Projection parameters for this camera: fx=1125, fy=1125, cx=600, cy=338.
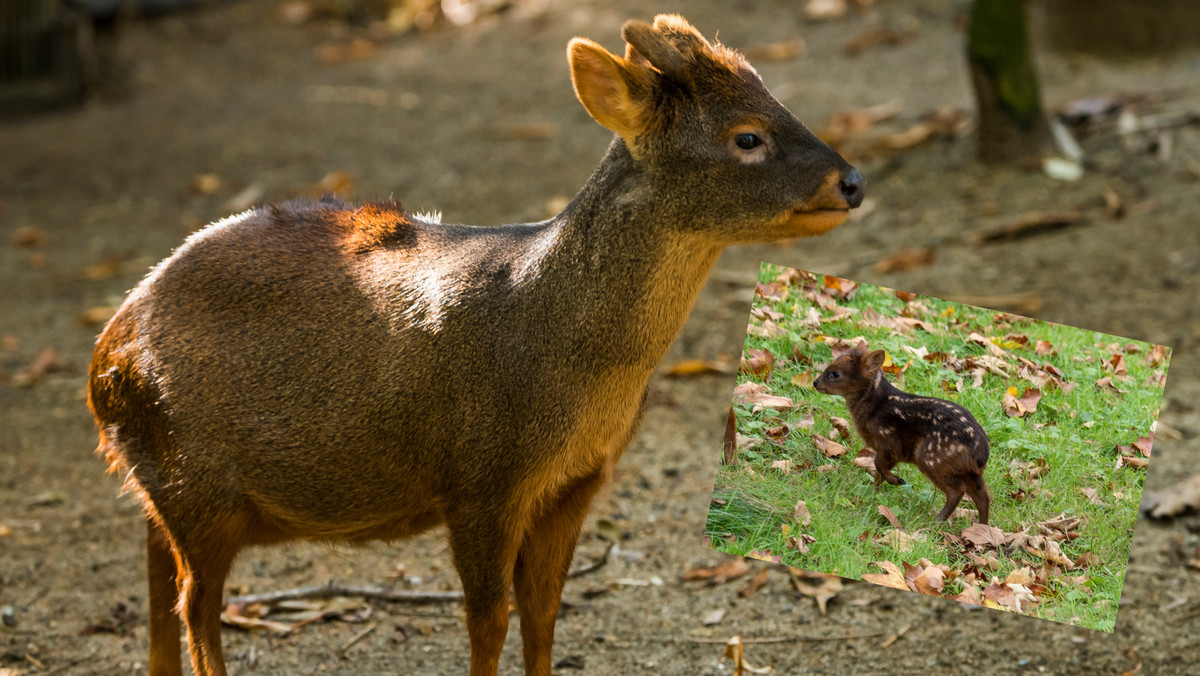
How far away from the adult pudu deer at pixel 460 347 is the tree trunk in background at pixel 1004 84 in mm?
4912

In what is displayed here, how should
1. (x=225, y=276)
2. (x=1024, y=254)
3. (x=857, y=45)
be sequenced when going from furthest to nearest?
(x=857, y=45) → (x=1024, y=254) → (x=225, y=276)

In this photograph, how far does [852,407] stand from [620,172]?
2.89ft

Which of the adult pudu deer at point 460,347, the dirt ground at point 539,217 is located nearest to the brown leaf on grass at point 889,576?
the adult pudu deer at point 460,347

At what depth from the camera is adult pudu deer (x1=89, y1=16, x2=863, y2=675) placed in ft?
9.21

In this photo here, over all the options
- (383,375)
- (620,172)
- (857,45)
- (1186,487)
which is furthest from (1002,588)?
(857,45)

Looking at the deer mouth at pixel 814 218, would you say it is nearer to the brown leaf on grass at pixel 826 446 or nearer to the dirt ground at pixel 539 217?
the brown leaf on grass at pixel 826 446

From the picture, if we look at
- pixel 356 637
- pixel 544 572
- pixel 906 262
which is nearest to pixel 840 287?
pixel 544 572

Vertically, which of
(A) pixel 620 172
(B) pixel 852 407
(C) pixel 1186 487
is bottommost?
(C) pixel 1186 487

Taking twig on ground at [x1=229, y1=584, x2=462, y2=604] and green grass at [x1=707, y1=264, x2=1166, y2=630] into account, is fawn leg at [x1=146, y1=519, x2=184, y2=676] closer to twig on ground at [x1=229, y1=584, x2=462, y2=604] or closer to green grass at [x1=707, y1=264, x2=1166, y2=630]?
twig on ground at [x1=229, y1=584, x2=462, y2=604]

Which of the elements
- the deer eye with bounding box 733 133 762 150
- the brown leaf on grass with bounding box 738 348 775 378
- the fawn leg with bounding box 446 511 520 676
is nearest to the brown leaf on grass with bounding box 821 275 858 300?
the brown leaf on grass with bounding box 738 348 775 378

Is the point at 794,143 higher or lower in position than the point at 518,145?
higher

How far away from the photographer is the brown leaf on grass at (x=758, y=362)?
2988 mm

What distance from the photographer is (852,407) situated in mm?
3010

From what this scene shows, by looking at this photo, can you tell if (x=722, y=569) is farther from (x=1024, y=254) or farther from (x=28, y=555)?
(x=1024, y=254)
